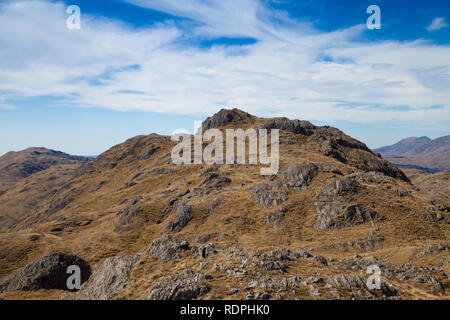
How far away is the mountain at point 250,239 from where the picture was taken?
24.0 meters

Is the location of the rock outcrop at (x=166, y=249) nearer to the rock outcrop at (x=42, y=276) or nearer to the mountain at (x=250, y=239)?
the mountain at (x=250, y=239)

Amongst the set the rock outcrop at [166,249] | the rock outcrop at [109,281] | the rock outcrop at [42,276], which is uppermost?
the rock outcrop at [166,249]

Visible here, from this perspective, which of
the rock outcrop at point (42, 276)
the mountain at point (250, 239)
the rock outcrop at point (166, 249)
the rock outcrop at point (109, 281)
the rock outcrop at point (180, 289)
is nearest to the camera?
the rock outcrop at point (180, 289)

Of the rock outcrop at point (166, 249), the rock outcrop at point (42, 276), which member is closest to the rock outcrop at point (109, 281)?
the rock outcrop at point (166, 249)

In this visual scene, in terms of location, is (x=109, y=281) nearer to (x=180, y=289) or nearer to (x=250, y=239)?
(x=180, y=289)

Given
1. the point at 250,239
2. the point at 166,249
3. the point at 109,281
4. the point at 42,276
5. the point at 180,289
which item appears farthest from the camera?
the point at 250,239

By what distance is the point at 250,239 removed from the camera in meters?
61.8

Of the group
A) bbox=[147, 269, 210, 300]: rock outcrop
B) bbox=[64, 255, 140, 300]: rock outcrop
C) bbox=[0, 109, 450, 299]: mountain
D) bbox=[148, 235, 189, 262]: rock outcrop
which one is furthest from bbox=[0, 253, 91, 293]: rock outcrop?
bbox=[147, 269, 210, 300]: rock outcrop

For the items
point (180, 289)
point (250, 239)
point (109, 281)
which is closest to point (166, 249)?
point (109, 281)

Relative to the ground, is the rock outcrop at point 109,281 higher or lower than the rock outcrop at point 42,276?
higher

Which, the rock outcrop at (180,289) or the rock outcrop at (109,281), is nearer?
the rock outcrop at (180,289)
